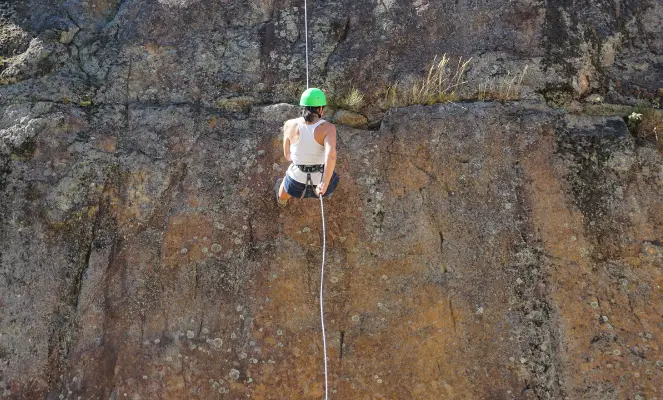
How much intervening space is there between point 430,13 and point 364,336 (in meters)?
3.17

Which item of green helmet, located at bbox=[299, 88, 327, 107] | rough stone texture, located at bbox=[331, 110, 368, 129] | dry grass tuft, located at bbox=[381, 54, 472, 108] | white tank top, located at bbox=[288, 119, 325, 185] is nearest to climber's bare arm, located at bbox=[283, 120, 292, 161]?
white tank top, located at bbox=[288, 119, 325, 185]

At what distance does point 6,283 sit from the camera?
6.44 meters

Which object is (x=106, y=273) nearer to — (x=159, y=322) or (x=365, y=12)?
(x=159, y=322)

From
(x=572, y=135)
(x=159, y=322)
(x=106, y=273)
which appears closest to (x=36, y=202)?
(x=106, y=273)

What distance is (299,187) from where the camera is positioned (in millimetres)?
6031

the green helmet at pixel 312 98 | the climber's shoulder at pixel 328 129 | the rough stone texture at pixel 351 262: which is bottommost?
the rough stone texture at pixel 351 262

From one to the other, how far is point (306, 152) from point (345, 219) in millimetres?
780

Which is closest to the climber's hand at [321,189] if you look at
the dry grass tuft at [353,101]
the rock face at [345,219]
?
the rock face at [345,219]

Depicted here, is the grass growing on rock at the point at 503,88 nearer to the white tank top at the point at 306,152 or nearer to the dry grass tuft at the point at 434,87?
the dry grass tuft at the point at 434,87

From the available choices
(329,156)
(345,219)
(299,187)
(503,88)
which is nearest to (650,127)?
(503,88)

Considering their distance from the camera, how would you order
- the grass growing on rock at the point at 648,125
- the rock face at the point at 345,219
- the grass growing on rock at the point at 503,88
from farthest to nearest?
the grass growing on rock at the point at 503,88, the grass growing on rock at the point at 648,125, the rock face at the point at 345,219

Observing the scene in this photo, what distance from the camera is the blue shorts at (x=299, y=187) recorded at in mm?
6027

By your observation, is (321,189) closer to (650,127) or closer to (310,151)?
(310,151)

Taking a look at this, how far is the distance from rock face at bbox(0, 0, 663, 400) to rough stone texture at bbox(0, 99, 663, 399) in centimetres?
2
